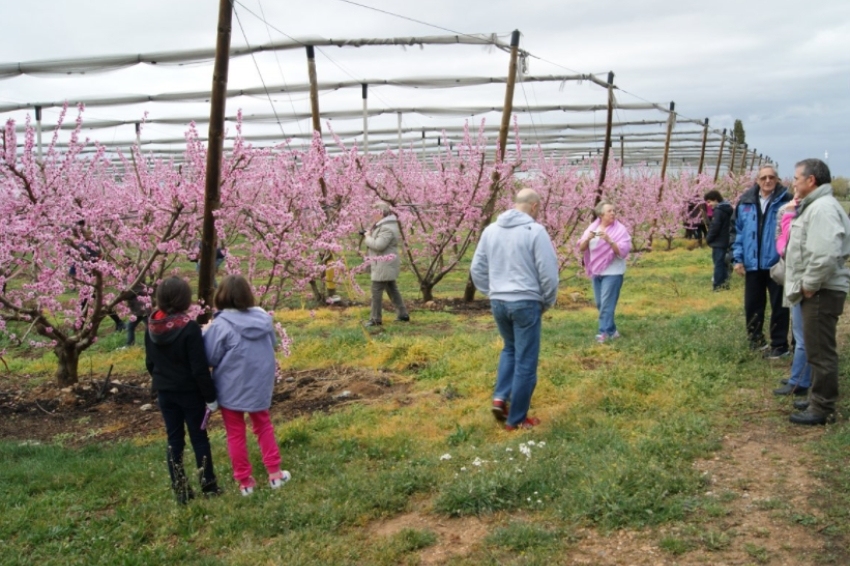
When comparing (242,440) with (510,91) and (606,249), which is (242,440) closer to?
(606,249)

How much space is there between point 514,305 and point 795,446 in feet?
6.81

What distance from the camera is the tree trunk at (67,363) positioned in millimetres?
7922

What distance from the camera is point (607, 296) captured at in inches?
331

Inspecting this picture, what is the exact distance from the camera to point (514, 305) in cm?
526

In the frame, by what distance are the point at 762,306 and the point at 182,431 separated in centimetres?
559

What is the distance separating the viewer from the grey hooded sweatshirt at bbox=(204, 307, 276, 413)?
15.2 ft

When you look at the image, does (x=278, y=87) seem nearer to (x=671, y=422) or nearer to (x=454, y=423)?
(x=454, y=423)

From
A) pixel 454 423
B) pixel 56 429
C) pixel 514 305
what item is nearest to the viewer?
pixel 514 305

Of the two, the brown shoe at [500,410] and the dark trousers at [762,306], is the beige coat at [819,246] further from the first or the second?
the brown shoe at [500,410]

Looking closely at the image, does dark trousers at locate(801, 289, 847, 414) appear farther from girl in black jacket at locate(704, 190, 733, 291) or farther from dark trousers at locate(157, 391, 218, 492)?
girl in black jacket at locate(704, 190, 733, 291)

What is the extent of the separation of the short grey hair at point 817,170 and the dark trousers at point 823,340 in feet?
2.54

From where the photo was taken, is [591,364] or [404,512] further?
[591,364]

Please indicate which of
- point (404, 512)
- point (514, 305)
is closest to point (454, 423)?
point (514, 305)

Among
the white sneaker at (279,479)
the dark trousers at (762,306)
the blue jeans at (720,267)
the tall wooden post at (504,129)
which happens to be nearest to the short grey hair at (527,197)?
the white sneaker at (279,479)
